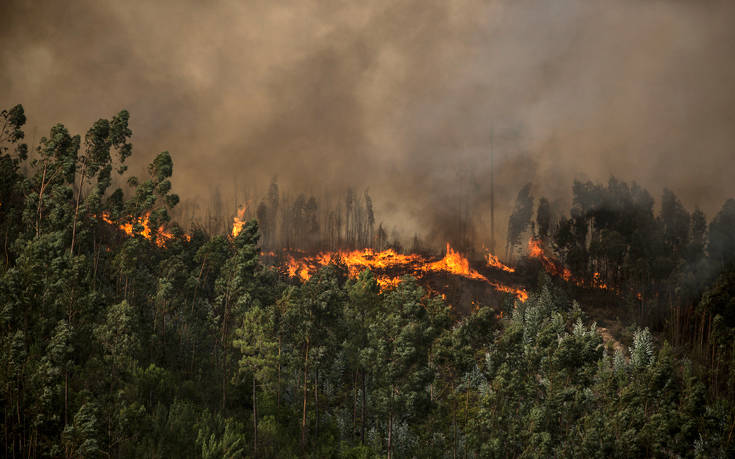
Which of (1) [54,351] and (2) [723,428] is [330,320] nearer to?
(1) [54,351]

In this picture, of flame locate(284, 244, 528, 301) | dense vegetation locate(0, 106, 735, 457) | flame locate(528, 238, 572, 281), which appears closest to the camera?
dense vegetation locate(0, 106, 735, 457)

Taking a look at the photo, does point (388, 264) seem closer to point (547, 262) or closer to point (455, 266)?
point (455, 266)

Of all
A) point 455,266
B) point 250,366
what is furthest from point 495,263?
point 250,366

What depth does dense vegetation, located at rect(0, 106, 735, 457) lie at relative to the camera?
2638 centimetres

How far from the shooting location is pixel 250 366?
119ft

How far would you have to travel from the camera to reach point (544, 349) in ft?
138

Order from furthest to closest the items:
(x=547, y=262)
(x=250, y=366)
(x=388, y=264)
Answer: (x=388, y=264) < (x=547, y=262) < (x=250, y=366)

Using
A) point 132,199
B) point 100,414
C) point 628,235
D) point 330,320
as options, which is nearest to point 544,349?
point 330,320

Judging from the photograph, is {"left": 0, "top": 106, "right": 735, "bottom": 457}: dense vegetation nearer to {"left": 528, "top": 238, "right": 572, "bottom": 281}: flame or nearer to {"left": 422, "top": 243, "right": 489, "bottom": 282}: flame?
{"left": 528, "top": 238, "right": 572, "bottom": 281}: flame

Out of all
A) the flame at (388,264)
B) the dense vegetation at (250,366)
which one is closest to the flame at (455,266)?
the flame at (388,264)

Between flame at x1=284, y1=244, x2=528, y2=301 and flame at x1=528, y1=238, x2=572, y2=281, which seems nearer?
flame at x1=528, y1=238, x2=572, y2=281

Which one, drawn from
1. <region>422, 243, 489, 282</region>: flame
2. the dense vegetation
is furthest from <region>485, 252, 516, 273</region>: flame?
the dense vegetation

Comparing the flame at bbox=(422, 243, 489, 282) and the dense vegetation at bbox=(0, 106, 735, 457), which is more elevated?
the flame at bbox=(422, 243, 489, 282)

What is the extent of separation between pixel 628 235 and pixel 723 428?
304 feet
